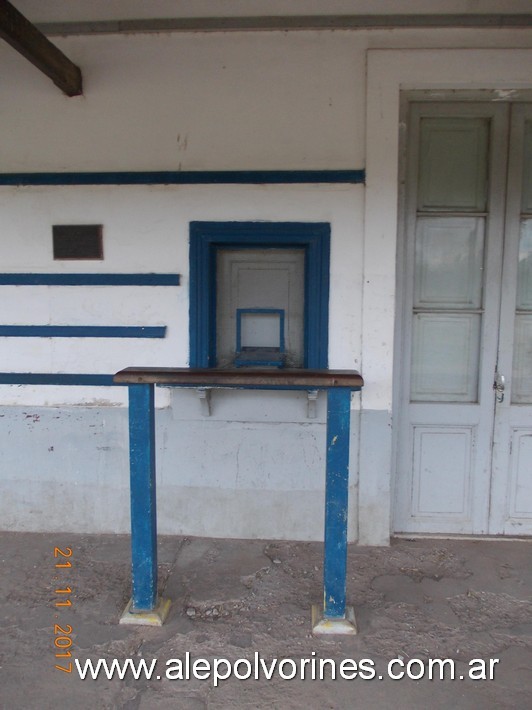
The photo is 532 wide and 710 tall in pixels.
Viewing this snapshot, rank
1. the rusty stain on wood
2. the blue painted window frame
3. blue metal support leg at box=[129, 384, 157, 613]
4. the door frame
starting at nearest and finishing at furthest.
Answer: the rusty stain on wood
blue metal support leg at box=[129, 384, 157, 613]
the door frame
the blue painted window frame

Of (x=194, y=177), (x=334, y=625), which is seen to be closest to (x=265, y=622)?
(x=334, y=625)

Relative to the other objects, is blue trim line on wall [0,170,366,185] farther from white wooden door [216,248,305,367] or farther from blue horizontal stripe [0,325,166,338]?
blue horizontal stripe [0,325,166,338]

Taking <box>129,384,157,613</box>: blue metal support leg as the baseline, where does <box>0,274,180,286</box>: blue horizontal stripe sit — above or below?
above

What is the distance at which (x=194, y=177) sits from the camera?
3055 mm

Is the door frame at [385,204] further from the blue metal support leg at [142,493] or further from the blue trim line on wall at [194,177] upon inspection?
the blue metal support leg at [142,493]

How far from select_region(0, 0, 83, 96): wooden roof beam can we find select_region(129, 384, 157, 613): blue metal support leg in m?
1.72

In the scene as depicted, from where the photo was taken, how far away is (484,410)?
3.21 m

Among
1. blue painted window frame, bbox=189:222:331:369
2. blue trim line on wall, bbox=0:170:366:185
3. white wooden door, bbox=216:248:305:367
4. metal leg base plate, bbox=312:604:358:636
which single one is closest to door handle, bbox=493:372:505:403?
blue painted window frame, bbox=189:222:331:369

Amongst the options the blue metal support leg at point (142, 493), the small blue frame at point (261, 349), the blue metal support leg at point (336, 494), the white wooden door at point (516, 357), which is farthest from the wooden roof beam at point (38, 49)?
the white wooden door at point (516, 357)

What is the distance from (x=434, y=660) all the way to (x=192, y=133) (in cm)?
295

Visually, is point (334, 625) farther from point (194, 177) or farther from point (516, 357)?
point (194, 177)

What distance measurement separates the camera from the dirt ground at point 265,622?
81.4 inches

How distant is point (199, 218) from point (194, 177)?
235mm

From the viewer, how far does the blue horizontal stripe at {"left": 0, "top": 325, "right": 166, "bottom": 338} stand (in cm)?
317
